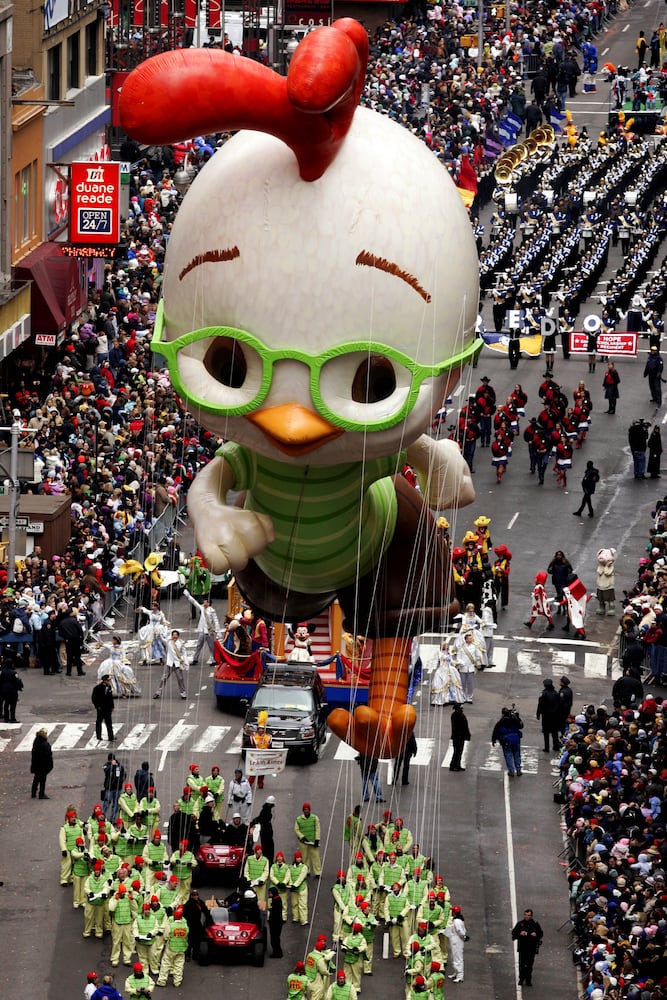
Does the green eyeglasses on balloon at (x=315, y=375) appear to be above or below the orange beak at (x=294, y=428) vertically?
above

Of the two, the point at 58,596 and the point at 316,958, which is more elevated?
the point at 58,596

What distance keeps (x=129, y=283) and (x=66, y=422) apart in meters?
9.91

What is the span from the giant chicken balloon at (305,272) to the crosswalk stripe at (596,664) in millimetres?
22444

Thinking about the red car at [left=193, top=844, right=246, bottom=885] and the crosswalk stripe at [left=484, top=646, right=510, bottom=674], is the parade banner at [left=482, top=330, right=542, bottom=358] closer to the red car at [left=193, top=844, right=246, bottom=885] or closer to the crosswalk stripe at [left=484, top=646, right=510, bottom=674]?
the crosswalk stripe at [left=484, top=646, right=510, bottom=674]

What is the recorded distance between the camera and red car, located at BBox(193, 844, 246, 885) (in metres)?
34.9

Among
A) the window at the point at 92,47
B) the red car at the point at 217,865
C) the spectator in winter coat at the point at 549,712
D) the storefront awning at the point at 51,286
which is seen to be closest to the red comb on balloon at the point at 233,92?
the red car at the point at 217,865

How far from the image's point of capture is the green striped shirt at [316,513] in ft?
74.0

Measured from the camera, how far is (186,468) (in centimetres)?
4997

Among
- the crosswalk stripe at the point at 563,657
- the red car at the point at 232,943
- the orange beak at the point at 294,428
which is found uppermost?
the orange beak at the point at 294,428

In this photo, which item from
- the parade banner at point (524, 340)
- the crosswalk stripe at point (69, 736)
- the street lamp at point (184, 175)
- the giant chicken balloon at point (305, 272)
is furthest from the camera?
the street lamp at point (184, 175)

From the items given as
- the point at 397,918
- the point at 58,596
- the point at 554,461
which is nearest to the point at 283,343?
the point at 397,918

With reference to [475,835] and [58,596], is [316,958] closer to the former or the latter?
[475,835]

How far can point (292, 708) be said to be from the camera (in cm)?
3909

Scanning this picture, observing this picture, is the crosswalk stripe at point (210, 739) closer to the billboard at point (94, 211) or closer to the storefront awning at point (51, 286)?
the storefront awning at point (51, 286)
